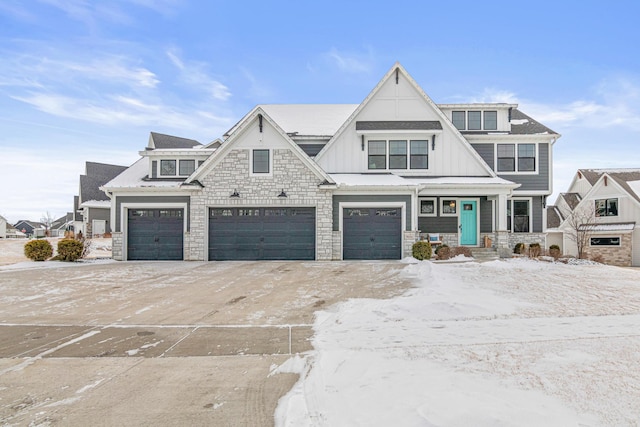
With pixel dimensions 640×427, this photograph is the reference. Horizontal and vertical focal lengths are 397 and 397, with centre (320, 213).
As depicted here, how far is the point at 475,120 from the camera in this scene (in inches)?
823

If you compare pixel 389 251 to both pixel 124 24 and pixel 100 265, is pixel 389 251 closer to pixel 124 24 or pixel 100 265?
pixel 100 265

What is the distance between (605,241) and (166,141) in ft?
103

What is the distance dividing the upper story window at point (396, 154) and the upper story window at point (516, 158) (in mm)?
4287

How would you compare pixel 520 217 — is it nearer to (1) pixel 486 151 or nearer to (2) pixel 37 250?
(1) pixel 486 151

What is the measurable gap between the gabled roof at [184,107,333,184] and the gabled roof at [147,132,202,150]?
10420 millimetres

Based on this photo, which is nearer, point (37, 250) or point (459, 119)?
point (37, 250)

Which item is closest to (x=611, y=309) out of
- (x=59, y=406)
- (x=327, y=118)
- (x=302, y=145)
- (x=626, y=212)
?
(x=59, y=406)

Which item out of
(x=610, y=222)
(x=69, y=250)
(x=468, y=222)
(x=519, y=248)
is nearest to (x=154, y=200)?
(x=69, y=250)

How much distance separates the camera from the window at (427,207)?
19734 millimetres

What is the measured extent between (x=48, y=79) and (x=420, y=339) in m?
17.2

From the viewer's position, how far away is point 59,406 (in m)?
3.81

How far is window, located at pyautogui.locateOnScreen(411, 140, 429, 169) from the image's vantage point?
19484mm

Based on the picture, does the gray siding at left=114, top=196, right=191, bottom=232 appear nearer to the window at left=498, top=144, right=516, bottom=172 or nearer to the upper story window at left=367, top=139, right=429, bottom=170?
the upper story window at left=367, top=139, right=429, bottom=170

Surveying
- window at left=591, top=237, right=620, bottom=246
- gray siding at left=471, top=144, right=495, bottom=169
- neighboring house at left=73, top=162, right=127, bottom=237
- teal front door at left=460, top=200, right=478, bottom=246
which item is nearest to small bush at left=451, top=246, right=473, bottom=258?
teal front door at left=460, top=200, right=478, bottom=246
